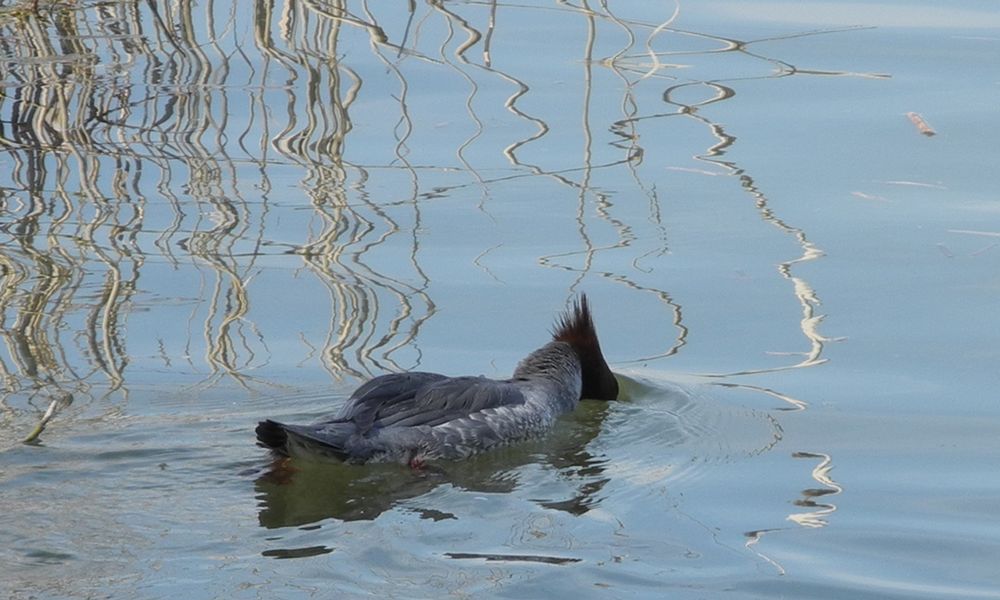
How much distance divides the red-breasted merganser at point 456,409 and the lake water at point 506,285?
0.13m

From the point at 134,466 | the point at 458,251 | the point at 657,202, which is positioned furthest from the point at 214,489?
the point at 657,202

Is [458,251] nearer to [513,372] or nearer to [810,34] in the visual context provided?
[513,372]

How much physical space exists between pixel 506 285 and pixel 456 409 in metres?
1.29

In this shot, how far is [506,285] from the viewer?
8.55m

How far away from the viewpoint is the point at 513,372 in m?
7.98

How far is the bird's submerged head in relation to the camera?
7.91 meters

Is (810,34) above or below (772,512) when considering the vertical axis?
above

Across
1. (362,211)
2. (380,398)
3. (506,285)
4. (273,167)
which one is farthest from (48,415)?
(273,167)

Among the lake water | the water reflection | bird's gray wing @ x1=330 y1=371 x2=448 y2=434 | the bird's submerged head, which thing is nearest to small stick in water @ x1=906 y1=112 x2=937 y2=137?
the lake water

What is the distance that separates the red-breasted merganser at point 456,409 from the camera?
697 cm

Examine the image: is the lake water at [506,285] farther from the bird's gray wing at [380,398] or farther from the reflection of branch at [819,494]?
the bird's gray wing at [380,398]

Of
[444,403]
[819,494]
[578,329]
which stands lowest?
[819,494]

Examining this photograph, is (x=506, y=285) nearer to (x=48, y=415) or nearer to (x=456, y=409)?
(x=456, y=409)

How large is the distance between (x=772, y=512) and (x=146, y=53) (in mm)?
6308
